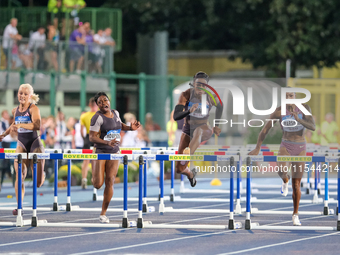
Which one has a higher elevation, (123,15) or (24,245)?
(123,15)

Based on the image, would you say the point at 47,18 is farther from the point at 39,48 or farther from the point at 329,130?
the point at 329,130

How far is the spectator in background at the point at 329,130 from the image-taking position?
16.9 meters

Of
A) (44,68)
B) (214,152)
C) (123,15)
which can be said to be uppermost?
(123,15)

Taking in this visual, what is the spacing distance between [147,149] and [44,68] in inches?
377

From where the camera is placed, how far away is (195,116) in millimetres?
12242

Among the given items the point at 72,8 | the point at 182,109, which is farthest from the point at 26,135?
the point at 72,8

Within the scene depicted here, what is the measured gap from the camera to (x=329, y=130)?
17.3 metres

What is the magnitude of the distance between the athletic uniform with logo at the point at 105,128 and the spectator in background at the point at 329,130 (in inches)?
255

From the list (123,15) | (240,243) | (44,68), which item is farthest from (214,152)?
(123,15)

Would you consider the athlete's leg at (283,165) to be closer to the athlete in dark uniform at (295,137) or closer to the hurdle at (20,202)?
the athlete in dark uniform at (295,137)

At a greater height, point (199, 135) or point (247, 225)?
point (199, 135)

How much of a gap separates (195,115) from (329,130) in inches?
234

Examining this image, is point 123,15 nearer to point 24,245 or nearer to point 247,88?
point 247,88

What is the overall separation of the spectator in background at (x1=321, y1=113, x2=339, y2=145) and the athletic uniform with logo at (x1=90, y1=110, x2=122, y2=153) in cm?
647
